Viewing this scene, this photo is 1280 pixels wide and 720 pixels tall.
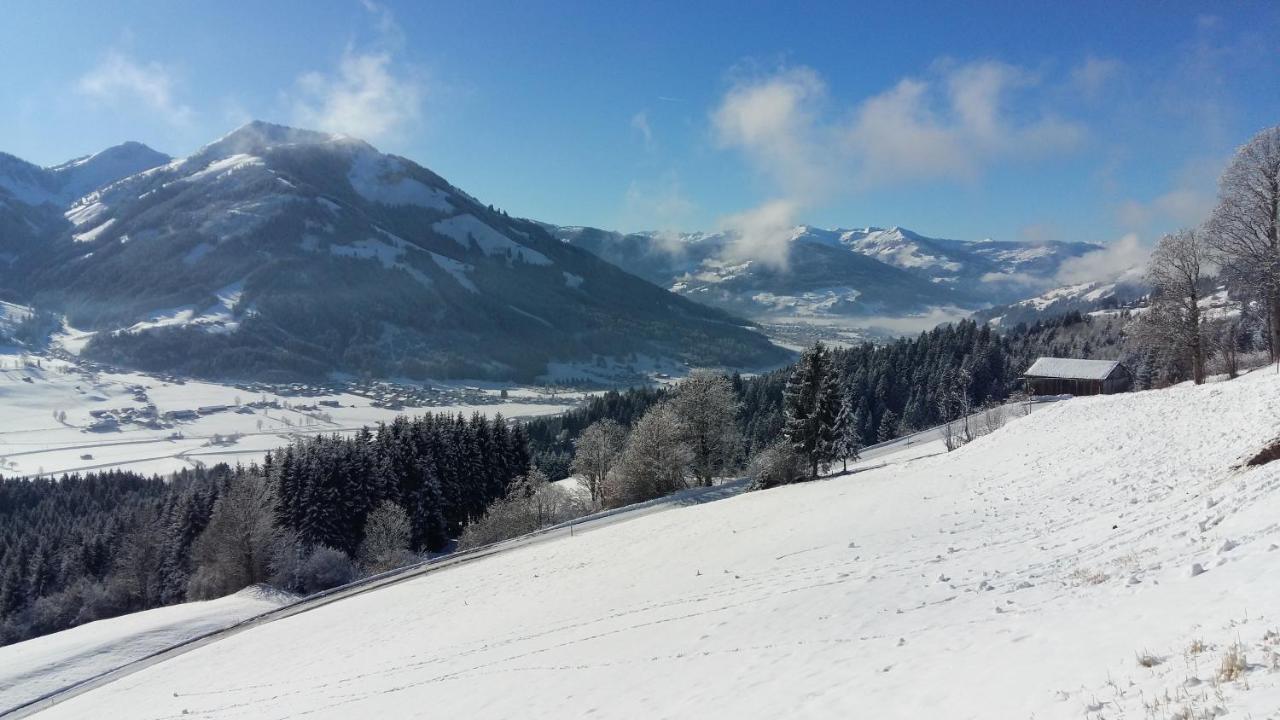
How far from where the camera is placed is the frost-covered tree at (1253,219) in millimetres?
33781

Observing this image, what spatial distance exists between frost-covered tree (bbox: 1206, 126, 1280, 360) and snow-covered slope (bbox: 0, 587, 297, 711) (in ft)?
192

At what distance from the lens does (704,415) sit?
213 ft

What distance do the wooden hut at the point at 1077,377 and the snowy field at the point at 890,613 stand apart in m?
49.1

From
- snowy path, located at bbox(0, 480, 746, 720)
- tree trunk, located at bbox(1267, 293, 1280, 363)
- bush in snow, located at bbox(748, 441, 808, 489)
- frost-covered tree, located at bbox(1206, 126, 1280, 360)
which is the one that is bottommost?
snowy path, located at bbox(0, 480, 746, 720)

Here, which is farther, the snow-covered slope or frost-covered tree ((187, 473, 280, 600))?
frost-covered tree ((187, 473, 280, 600))

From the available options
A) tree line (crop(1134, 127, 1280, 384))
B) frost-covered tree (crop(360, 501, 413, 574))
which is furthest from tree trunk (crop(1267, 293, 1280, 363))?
frost-covered tree (crop(360, 501, 413, 574))

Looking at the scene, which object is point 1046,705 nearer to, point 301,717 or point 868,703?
point 868,703

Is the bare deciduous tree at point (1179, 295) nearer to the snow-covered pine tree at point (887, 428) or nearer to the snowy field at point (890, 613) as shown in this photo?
the snowy field at point (890, 613)

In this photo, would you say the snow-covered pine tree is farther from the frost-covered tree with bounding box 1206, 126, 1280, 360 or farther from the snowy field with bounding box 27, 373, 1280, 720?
the snowy field with bounding box 27, 373, 1280, 720

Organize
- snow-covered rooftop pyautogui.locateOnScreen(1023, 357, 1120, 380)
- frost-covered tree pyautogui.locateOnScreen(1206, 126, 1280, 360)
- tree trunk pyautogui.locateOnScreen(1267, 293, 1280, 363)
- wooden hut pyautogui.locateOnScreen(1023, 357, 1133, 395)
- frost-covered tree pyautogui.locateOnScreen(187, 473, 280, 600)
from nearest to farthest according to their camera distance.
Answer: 1. frost-covered tree pyautogui.locateOnScreen(1206, 126, 1280, 360)
2. tree trunk pyautogui.locateOnScreen(1267, 293, 1280, 363)
3. frost-covered tree pyautogui.locateOnScreen(187, 473, 280, 600)
4. wooden hut pyautogui.locateOnScreen(1023, 357, 1133, 395)
5. snow-covered rooftop pyautogui.locateOnScreen(1023, 357, 1120, 380)

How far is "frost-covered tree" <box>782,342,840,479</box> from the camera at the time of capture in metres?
52.8

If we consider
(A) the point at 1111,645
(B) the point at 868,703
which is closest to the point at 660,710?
(B) the point at 868,703

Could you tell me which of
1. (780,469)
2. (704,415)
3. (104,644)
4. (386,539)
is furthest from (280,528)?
(780,469)

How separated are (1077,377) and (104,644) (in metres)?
92.5
